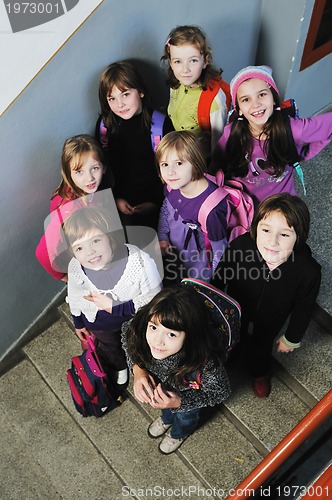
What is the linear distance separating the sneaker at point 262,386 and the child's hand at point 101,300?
0.93 meters

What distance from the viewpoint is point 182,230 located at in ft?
10.4

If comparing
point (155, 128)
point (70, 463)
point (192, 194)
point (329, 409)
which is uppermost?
point (155, 128)

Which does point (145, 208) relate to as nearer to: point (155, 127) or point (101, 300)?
point (155, 127)

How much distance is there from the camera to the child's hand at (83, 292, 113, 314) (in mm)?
2949

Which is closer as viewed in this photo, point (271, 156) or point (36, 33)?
point (36, 33)

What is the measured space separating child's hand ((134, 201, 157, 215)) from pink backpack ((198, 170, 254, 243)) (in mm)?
603

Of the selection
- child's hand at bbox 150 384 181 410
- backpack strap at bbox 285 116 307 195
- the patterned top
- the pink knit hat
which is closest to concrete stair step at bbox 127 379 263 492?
the patterned top

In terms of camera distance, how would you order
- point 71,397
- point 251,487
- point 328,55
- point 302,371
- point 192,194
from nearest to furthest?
point 251,487 → point 192,194 → point 302,371 → point 71,397 → point 328,55

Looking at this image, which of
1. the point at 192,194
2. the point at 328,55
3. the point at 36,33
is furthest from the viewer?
the point at 328,55

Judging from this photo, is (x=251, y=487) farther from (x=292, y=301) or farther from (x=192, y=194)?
(x=192, y=194)

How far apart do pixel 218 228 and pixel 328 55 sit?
72.5 inches

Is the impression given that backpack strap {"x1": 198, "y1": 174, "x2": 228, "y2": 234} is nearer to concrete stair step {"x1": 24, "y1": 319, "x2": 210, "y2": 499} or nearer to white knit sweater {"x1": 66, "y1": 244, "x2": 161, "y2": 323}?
white knit sweater {"x1": 66, "y1": 244, "x2": 161, "y2": 323}

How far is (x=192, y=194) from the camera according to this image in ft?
9.73

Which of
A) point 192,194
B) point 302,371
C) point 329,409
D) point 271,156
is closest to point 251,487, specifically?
point 329,409
